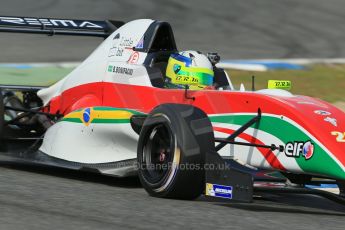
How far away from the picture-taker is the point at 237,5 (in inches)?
890

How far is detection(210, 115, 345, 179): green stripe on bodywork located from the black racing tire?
52 centimetres

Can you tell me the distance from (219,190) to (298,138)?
75 centimetres

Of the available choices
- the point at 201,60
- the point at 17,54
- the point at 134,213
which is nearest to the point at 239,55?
the point at 17,54

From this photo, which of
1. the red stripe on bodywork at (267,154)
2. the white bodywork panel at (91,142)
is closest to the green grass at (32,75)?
the white bodywork panel at (91,142)

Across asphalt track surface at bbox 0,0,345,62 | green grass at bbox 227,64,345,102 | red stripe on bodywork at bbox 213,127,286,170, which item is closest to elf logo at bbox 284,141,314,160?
red stripe on bodywork at bbox 213,127,286,170

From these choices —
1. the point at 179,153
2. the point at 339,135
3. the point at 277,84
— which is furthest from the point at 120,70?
the point at 339,135

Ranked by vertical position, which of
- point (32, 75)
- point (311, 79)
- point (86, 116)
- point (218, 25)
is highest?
point (218, 25)

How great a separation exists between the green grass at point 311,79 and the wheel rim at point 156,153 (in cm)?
704

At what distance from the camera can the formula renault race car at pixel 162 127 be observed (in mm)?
6375

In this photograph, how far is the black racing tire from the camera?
639 centimetres

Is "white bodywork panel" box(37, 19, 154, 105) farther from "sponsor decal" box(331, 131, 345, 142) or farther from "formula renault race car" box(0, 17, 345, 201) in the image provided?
"sponsor decal" box(331, 131, 345, 142)

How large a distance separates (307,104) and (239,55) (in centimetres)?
1092

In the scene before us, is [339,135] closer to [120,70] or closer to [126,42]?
[120,70]

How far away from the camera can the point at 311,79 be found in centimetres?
1498
